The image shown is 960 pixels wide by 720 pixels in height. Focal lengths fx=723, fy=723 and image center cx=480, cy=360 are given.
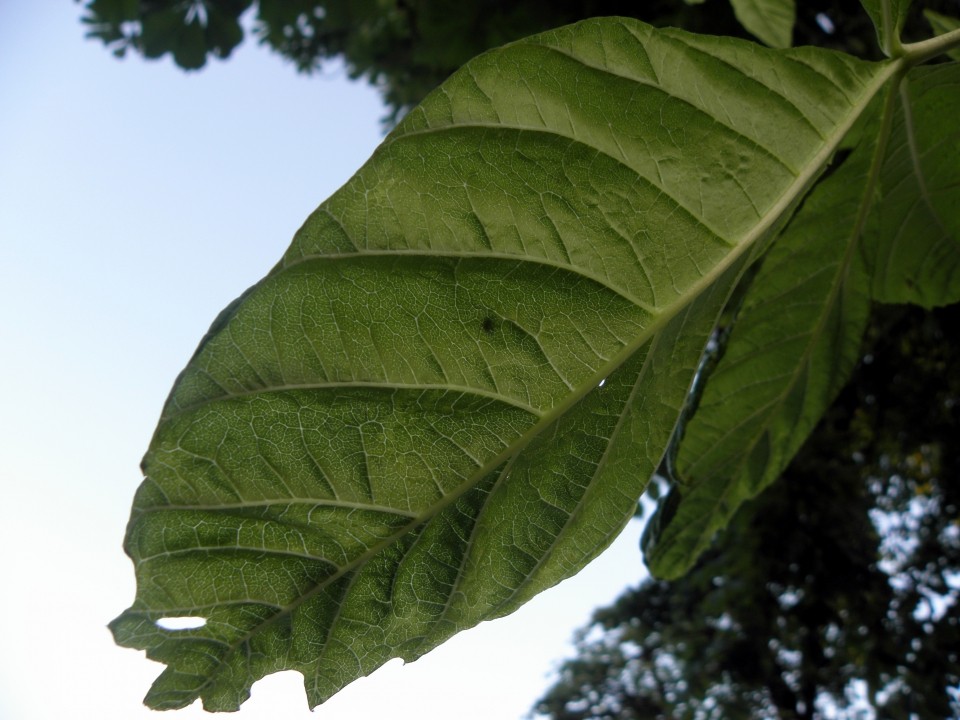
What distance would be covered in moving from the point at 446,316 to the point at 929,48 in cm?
43

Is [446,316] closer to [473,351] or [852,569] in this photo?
[473,351]

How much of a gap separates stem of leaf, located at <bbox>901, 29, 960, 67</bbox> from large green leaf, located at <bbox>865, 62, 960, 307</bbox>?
2.9 inches

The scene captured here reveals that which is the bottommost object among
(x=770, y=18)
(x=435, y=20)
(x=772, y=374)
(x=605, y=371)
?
(x=605, y=371)

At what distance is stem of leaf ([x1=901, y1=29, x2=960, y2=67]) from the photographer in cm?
56

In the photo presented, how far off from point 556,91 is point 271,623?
46cm

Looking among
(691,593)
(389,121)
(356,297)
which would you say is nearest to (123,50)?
(389,121)

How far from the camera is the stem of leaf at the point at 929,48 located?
21.9 inches

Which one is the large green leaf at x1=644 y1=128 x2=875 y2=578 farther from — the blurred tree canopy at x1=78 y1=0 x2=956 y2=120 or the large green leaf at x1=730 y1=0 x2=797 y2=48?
the blurred tree canopy at x1=78 y1=0 x2=956 y2=120

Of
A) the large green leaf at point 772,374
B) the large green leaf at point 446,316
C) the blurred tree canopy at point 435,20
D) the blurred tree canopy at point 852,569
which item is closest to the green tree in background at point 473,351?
the large green leaf at point 446,316

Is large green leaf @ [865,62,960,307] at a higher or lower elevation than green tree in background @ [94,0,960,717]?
higher

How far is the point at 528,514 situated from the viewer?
1.96 ft

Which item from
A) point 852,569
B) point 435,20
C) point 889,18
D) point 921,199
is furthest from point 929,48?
point 852,569

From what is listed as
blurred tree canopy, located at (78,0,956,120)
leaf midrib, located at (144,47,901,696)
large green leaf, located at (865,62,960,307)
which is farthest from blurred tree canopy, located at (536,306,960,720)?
leaf midrib, located at (144,47,901,696)

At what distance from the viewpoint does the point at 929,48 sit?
56cm
